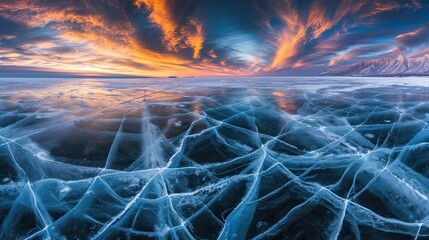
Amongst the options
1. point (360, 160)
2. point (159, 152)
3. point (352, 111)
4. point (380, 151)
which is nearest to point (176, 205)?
point (159, 152)

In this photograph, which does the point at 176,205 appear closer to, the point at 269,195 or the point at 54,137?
the point at 269,195

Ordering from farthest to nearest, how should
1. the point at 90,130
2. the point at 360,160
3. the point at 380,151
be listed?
the point at 90,130 → the point at 380,151 → the point at 360,160

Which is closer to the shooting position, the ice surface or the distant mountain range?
the ice surface

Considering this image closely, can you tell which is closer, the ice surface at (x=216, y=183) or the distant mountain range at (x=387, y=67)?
the ice surface at (x=216, y=183)

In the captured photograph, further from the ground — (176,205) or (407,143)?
(407,143)

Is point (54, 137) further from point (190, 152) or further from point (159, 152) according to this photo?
point (190, 152)

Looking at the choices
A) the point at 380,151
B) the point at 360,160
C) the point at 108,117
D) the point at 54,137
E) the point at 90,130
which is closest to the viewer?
the point at 360,160

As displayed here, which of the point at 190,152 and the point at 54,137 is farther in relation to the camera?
the point at 54,137

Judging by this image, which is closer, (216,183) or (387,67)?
(216,183)

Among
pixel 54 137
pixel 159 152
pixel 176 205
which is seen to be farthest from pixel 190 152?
pixel 54 137
